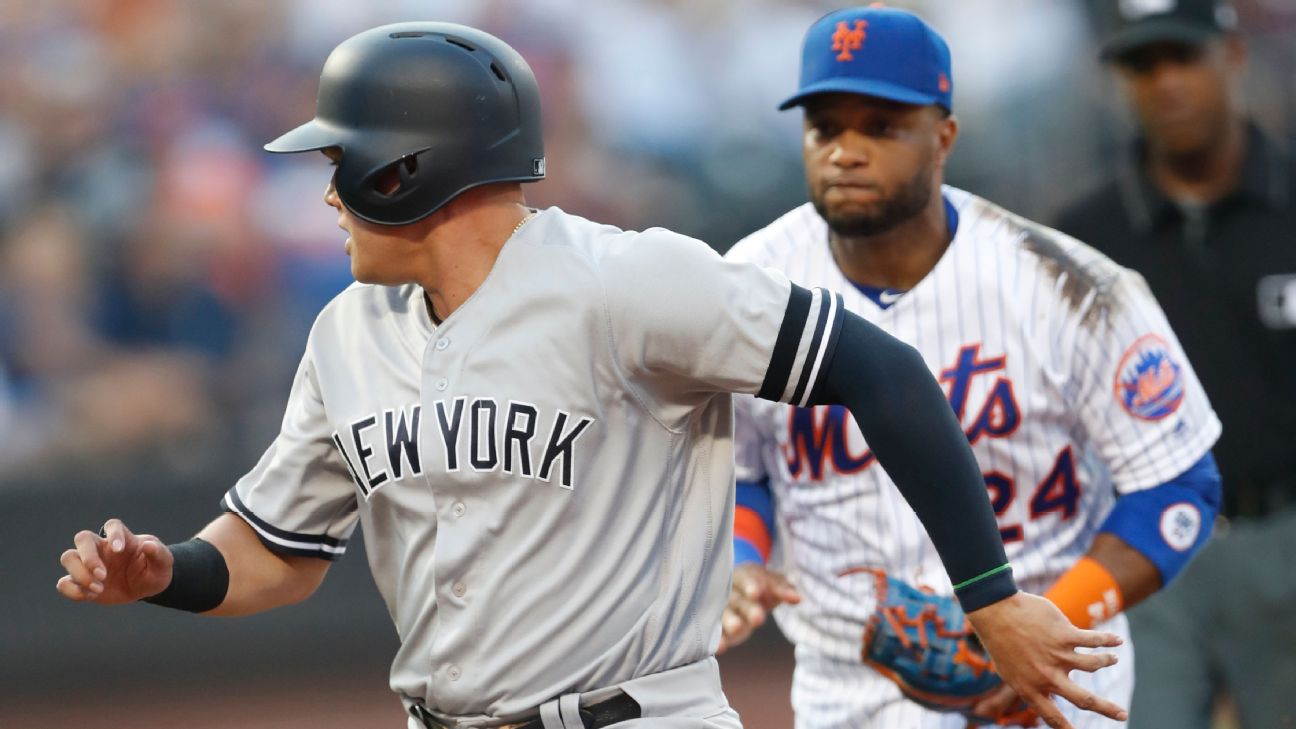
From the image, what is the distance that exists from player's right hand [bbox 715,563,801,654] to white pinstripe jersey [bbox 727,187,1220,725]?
1.47ft

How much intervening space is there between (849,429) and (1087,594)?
0.61 meters

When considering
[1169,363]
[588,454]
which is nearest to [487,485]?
[588,454]

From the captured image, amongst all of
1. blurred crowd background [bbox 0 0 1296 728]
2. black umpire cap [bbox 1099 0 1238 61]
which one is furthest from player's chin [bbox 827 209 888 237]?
blurred crowd background [bbox 0 0 1296 728]

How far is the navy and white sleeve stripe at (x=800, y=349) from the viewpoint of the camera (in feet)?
9.33

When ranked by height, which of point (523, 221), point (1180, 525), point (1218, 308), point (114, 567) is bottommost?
point (1180, 525)

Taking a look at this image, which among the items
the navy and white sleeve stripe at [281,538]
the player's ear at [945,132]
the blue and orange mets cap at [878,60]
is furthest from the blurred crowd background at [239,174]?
the navy and white sleeve stripe at [281,538]

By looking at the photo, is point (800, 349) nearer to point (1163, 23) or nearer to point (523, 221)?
point (523, 221)

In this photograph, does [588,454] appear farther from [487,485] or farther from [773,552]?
[773,552]

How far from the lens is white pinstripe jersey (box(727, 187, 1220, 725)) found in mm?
3738

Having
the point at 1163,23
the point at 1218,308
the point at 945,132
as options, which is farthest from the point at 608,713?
the point at 1163,23

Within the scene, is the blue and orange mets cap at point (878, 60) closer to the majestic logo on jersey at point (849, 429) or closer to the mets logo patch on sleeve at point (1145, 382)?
the majestic logo on jersey at point (849, 429)

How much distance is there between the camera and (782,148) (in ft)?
28.6

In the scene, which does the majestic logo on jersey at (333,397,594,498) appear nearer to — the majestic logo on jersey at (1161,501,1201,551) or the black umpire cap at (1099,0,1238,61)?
the majestic logo on jersey at (1161,501,1201,551)

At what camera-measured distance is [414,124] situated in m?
3.00
